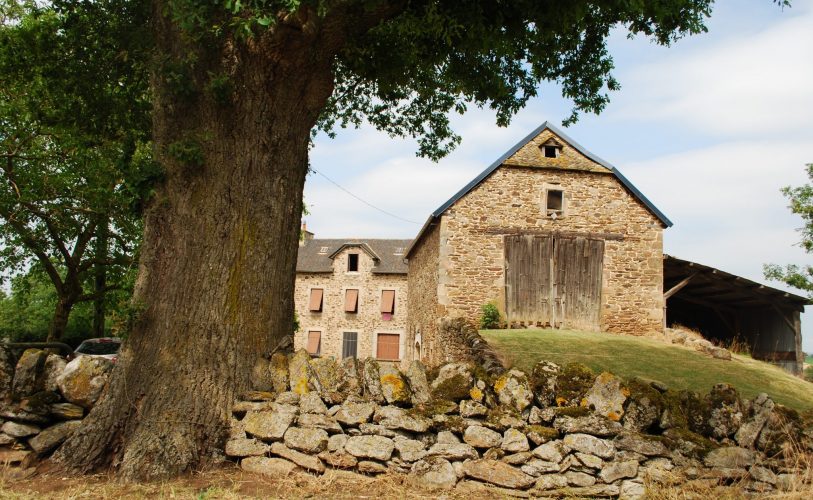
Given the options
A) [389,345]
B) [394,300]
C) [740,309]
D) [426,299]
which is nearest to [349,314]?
[394,300]

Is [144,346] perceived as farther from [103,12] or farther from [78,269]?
[78,269]

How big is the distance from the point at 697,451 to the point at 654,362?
8.40 m

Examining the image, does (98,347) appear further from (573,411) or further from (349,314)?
(573,411)

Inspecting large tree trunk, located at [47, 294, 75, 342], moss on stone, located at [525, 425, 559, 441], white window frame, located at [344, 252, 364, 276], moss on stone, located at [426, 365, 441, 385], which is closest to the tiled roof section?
white window frame, located at [344, 252, 364, 276]

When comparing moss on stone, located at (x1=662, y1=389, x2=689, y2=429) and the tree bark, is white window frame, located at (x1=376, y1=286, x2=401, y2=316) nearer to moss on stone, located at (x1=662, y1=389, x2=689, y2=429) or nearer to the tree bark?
the tree bark

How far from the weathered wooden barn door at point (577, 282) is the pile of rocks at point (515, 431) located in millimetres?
12237

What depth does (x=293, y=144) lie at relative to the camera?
6016mm

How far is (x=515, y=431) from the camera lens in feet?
16.1

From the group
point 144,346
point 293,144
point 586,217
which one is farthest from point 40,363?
point 586,217

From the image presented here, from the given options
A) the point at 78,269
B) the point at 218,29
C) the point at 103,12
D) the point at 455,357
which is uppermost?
the point at 103,12

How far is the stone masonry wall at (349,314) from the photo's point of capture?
109 feet

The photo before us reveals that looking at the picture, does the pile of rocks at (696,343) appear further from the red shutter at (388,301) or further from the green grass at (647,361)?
the red shutter at (388,301)

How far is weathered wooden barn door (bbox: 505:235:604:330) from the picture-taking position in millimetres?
17281

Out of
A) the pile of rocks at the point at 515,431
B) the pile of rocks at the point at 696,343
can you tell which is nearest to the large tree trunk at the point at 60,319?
the pile of rocks at the point at 515,431
